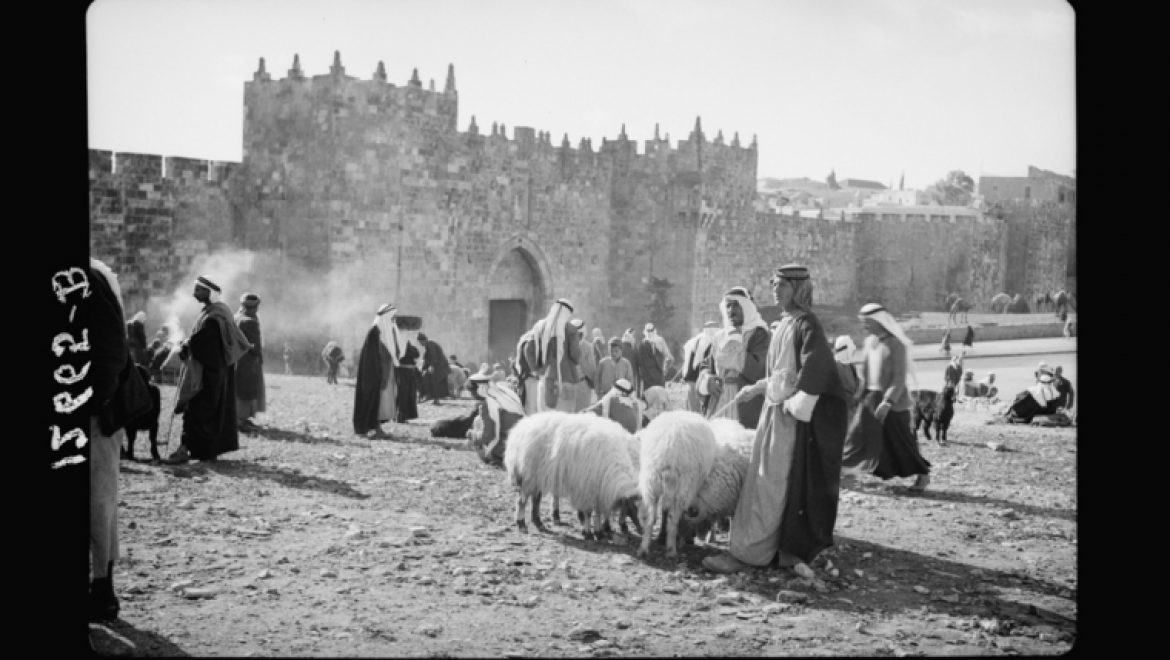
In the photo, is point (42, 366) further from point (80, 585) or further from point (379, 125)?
point (379, 125)

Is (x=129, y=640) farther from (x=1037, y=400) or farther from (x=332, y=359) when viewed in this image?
(x=332, y=359)

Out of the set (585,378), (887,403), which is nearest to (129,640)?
(887,403)

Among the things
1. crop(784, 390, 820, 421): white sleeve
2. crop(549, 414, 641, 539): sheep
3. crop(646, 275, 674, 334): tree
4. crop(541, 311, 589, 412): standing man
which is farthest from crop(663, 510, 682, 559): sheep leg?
crop(646, 275, 674, 334): tree

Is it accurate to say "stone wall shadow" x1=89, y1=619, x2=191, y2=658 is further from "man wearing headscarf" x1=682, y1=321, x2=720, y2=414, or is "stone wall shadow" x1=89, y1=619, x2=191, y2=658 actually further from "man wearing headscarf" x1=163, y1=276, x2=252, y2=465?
"man wearing headscarf" x1=682, y1=321, x2=720, y2=414

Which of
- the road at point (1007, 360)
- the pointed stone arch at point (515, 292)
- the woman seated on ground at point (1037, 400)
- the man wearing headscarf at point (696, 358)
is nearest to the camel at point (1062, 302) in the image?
the road at point (1007, 360)

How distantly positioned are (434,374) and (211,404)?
717 cm

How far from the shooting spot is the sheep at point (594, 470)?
21.7 feet

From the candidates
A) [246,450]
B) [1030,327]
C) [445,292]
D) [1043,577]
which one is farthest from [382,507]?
[1030,327]

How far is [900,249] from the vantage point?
39.7m

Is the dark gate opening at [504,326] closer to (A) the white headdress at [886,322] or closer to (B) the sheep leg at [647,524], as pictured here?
(A) the white headdress at [886,322]

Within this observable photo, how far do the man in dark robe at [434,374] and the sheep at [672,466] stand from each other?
9.72 meters

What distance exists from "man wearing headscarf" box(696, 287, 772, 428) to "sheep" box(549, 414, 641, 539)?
1607mm

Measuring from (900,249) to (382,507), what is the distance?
114 ft

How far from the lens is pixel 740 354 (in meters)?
8.28
